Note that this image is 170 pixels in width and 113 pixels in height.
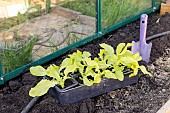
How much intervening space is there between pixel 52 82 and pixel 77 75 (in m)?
0.24

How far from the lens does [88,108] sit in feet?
8.62

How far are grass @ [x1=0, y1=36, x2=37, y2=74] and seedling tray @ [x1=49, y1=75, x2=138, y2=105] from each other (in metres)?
0.50

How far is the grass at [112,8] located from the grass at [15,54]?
497 mm

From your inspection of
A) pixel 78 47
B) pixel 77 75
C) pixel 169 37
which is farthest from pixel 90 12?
pixel 77 75

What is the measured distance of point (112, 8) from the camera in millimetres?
3887

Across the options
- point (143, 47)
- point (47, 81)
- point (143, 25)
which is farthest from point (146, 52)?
point (47, 81)

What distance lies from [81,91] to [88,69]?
17cm

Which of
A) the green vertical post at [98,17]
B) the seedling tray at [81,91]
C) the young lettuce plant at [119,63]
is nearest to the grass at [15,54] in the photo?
the seedling tray at [81,91]

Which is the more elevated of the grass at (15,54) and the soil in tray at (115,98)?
the grass at (15,54)

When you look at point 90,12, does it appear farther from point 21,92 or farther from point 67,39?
point 21,92

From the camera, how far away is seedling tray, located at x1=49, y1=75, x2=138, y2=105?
2.57 m

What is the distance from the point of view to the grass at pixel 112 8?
3480 mm

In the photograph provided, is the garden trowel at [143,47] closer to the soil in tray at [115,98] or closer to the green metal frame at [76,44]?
the soil in tray at [115,98]

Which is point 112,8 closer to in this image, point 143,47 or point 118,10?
point 118,10
